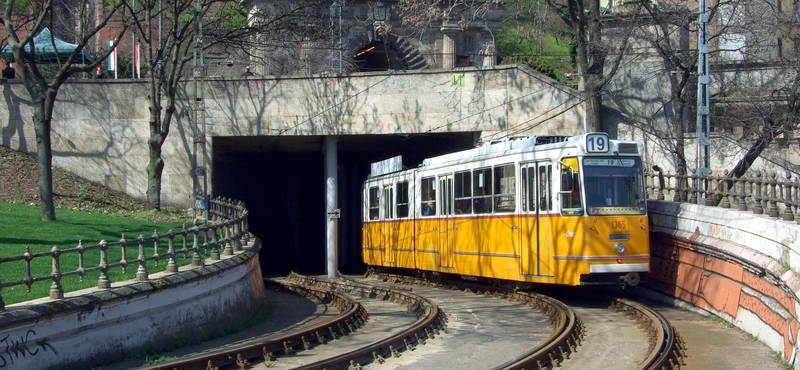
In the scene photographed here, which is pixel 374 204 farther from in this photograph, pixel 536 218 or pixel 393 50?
pixel 393 50

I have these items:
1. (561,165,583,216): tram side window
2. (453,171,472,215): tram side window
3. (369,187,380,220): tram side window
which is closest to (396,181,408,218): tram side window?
(369,187,380,220): tram side window

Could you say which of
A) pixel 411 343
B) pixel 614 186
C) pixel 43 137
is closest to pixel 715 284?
pixel 614 186

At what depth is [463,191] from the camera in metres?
19.9

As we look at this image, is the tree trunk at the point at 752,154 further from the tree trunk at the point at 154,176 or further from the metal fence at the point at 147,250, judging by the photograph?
the tree trunk at the point at 154,176

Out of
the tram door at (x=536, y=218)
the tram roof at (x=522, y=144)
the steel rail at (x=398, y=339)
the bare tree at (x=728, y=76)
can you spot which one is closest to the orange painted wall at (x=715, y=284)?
the tram door at (x=536, y=218)

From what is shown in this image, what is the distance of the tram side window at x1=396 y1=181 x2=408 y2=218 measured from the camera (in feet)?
79.2

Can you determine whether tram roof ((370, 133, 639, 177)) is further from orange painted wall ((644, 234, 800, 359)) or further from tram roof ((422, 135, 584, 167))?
orange painted wall ((644, 234, 800, 359))

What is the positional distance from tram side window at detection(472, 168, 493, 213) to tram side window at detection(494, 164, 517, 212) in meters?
0.30

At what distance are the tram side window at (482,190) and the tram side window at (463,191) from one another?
0.26 meters

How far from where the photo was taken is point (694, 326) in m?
14.1

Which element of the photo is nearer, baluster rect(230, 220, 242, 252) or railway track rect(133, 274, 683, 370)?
railway track rect(133, 274, 683, 370)

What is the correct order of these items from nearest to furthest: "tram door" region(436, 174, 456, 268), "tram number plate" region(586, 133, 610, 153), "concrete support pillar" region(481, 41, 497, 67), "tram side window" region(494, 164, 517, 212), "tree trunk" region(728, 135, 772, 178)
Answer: "tram number plate" region(586, 133, 610, 153), "tram side window" region(494, 164, 517, 212), "tram door" region(436, 174, 456, 268), "tree trunk" region(728, 135, 772, 178), "concrete support pillar" region(481, 41, 497, 67)

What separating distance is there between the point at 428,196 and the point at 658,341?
1097 cm

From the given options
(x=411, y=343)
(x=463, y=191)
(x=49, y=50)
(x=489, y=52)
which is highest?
(x=49, y=50)
